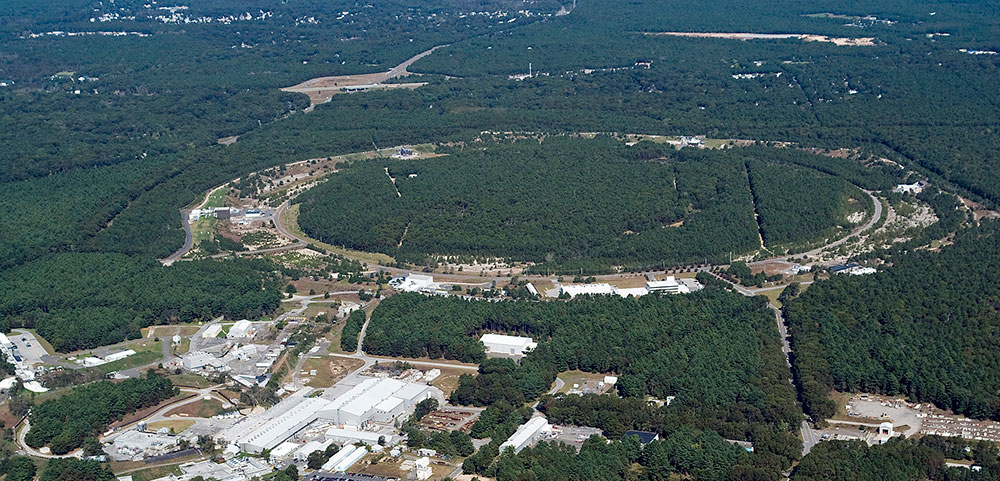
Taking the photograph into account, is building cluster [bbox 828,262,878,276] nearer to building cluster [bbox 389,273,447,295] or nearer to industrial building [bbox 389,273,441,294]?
building cluster [bbox 389,273,447,295]

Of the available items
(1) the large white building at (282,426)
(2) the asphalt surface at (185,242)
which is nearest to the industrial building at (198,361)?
(1) the large white building at (282,426)

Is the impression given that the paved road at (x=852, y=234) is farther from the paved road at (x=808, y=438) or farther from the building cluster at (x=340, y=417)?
the building cluster at (x=340, y=417)

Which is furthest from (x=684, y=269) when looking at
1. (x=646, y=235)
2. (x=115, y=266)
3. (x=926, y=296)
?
(x=115, y=266)

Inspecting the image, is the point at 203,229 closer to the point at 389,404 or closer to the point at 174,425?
the point at 174,425

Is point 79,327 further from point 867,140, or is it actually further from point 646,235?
point 867,140

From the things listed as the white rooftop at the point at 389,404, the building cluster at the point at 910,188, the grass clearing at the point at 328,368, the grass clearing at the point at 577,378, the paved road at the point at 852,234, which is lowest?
the building cluster at the point at 910,188

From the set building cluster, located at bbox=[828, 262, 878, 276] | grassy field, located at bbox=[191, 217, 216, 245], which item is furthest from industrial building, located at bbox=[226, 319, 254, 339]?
building cluster, located at bbox=[828, 262, 878, 276]
